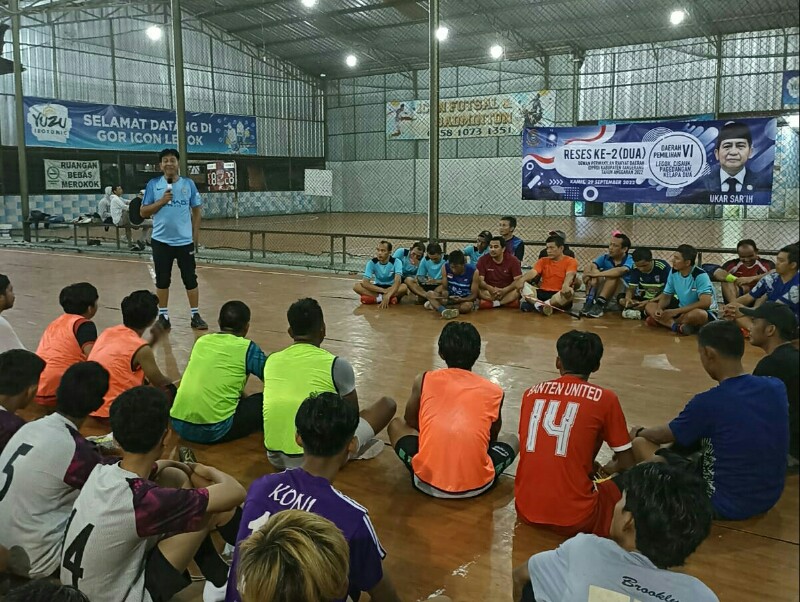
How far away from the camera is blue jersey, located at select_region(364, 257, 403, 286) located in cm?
822

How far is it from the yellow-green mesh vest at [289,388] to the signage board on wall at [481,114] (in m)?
19.9

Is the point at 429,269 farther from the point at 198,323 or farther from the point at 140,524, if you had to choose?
the point at 140,524

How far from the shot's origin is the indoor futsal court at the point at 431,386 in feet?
5.64

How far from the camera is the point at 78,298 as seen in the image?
4.59 m

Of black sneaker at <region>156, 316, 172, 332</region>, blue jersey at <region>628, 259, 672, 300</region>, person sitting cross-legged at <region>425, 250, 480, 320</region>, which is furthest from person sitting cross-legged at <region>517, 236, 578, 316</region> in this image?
black sneaker at <region>156, 316, 172, 332</region>

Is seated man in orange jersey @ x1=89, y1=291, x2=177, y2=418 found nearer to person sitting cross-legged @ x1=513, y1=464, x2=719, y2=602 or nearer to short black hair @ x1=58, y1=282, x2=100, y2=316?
short black hair @ x1=58, y1=282, x2=100, y2=316

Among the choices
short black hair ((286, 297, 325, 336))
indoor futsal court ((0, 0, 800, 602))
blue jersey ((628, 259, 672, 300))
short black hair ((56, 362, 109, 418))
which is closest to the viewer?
indoor futsal court ((0, 0, 800, 602))

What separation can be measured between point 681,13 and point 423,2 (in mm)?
6996

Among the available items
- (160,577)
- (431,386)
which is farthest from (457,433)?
(160,577)

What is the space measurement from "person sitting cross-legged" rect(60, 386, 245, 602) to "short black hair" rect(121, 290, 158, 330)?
187cm

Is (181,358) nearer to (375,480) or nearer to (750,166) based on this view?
(375,480)

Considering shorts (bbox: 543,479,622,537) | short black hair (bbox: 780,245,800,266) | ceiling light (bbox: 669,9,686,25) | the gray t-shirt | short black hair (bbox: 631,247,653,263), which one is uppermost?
ceiling light (bbox: 669,9,686,25)

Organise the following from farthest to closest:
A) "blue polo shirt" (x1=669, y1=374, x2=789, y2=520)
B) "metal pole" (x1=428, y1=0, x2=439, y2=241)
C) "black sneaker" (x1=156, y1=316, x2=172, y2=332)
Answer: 1. "metal pole" (x1=428, y1=0, x2=439, y2=241)
2. "black sneaker" (x1=156, y1=316, x2=172, y2=332)
3. "blue polo shirt" (x1=669, y1=374, x2=789, y2=520)

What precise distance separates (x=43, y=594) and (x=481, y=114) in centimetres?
2348
